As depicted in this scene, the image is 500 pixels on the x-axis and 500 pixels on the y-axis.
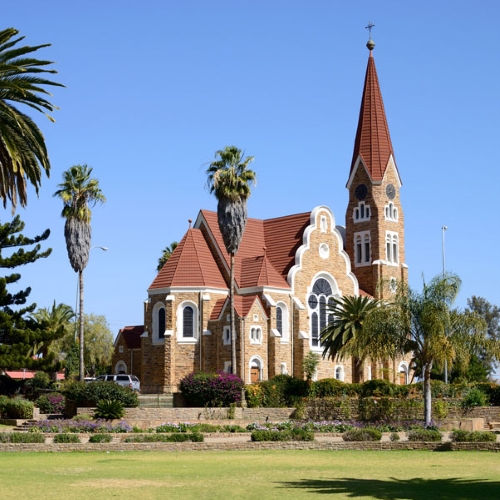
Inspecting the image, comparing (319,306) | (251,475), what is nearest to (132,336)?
(319,306)

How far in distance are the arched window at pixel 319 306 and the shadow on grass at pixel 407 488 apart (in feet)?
142

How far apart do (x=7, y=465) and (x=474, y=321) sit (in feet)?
72.1

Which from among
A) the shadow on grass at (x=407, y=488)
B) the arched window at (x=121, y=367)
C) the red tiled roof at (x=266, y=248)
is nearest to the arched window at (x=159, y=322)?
the red tiled roof at (x=266, y=248)

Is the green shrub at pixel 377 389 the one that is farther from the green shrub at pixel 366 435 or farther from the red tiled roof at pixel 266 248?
the green shrub at pixel 366 435

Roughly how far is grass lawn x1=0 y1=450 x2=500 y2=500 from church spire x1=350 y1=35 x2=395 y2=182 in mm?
45082

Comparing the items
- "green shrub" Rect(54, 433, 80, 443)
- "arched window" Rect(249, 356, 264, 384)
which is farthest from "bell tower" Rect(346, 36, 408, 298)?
"green shrub" Rect(54, 433, 80, 443)

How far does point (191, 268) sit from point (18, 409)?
2120cm

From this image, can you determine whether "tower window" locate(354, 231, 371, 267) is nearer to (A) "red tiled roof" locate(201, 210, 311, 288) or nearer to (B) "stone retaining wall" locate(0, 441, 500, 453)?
(A) "red tiled roof" locate(201, 210, 311, 288)

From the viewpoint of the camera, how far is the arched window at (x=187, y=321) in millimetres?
60031

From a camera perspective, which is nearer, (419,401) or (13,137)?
(13,137)

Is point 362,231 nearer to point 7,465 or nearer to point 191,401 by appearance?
point 191,401

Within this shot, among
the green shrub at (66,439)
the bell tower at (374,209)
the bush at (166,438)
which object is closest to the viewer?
the green shrub at (66,439)

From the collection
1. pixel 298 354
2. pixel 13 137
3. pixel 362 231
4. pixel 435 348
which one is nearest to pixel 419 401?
pixel 435 348

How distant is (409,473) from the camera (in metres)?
21.6
